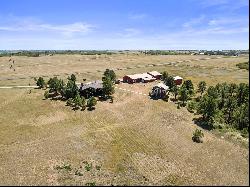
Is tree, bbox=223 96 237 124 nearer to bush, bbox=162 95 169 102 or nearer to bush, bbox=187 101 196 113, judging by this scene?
bush, bbox=187 101 196 113

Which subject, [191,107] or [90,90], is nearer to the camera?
[191,107]

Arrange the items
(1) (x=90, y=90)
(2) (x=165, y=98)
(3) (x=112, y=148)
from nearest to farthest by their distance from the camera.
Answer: (3) (x=112, y=148), (2) (x=165, y=98), (1) (x=90, y=90)

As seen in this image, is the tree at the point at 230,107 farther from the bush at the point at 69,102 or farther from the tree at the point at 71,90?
the tree at the point at 71,90

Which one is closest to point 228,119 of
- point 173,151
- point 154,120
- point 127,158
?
point 154,120

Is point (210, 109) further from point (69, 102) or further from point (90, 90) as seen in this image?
point (90, 90)

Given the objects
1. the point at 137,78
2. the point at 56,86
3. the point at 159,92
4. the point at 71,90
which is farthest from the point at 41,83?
the point at 159,92

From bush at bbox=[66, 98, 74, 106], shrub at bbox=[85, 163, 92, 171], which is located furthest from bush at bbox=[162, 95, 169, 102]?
shrub at bbox=[85, 163, 92, 171]

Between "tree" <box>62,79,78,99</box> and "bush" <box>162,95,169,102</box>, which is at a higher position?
"tree" <box>62,79,78,99</box>

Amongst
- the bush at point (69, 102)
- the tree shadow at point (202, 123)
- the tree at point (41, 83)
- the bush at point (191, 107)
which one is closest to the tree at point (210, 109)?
the tree shadow at point (202, 123)
